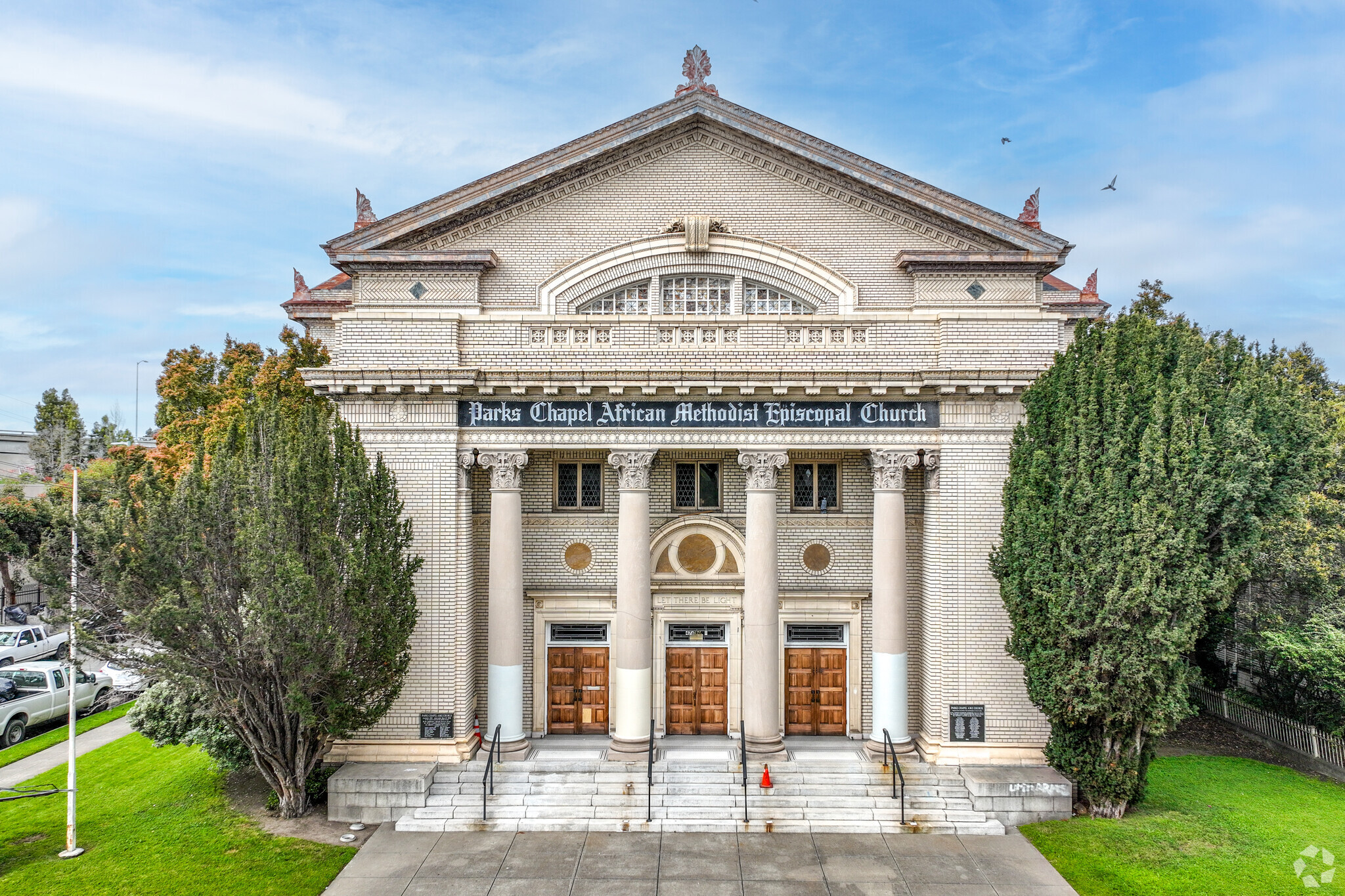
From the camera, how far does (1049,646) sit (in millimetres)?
12906

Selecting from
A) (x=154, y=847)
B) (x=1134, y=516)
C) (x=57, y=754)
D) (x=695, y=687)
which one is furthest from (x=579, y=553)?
(x=57, y=754)

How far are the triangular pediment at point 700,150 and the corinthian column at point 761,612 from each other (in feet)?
18.9

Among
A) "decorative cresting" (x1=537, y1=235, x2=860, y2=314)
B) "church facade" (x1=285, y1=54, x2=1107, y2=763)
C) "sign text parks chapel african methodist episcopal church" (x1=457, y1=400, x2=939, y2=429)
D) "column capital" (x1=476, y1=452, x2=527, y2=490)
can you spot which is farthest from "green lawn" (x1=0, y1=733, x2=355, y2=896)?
"decorative cresting" (x1=537, y1=235, x2=860, y2=314)

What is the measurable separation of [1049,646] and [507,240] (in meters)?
12.8

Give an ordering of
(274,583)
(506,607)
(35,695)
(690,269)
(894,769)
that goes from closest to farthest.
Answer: (274,583), (894,769), (506,607), (690,269), (35,695)

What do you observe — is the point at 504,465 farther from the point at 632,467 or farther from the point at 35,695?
the point at 35,695

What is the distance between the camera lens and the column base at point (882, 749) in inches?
575

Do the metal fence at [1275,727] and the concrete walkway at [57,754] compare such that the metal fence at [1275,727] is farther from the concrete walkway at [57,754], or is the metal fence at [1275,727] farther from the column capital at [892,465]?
the concrete walkway at [57,754]

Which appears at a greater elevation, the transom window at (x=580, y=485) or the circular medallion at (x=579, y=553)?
the transom window at (x=580, y=485)

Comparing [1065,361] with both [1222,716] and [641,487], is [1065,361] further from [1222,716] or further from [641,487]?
[1222,716]

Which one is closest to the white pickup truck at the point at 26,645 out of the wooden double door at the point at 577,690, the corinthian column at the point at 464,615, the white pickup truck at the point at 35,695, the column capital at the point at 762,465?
the white pickup truck at the point at 35,695

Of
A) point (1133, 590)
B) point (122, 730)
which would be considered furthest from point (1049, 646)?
point (122, 730)

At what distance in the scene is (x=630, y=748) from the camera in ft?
48.2

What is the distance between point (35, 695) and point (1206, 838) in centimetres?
2561
